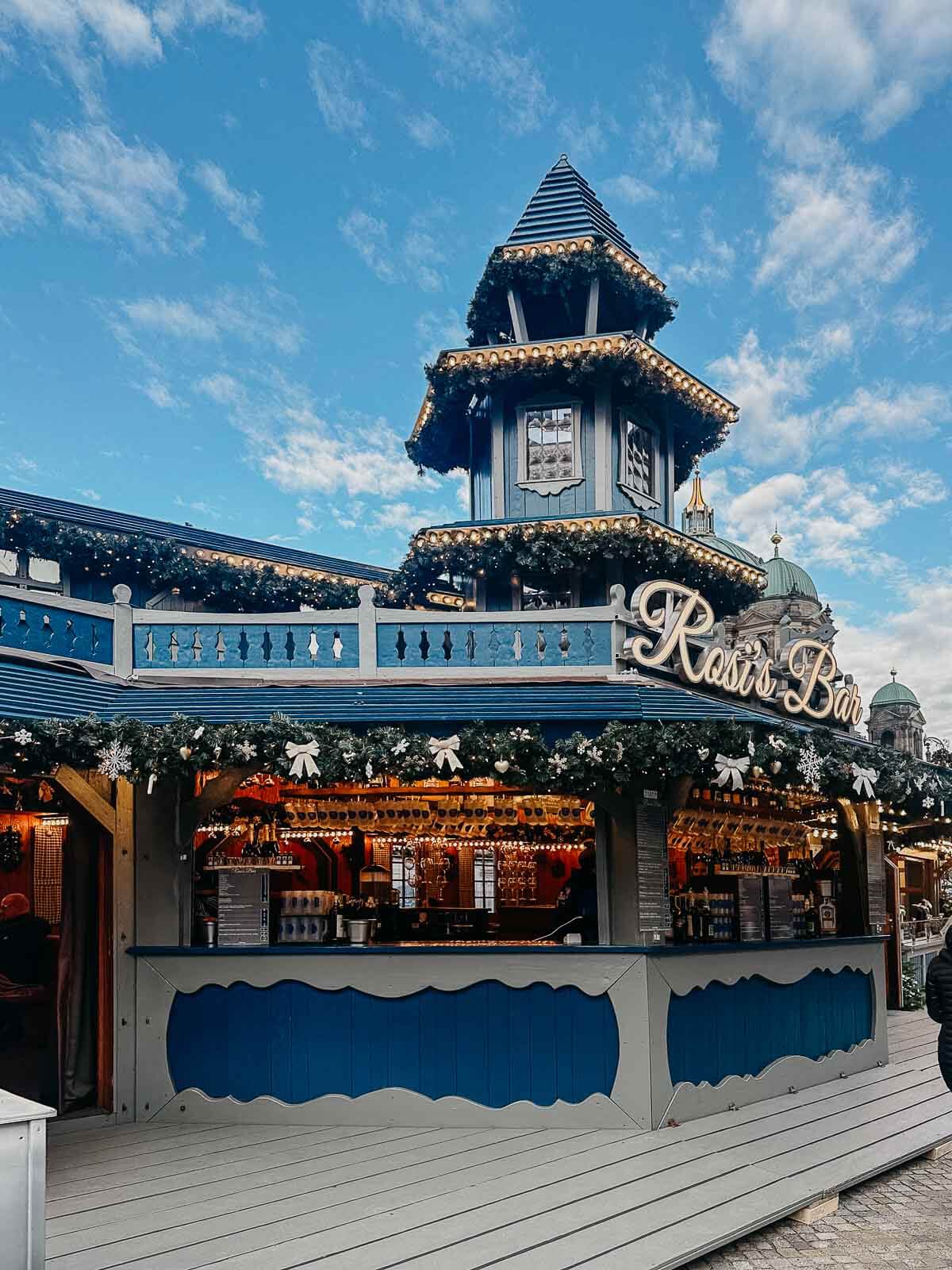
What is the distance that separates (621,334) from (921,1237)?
409 inches

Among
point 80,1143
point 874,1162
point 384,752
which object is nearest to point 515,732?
point 384,752

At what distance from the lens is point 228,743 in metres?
8.20

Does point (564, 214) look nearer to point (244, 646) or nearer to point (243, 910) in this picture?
point (244, 646)

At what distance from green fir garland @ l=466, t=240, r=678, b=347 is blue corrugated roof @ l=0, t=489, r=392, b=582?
207 inches

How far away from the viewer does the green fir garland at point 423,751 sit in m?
8.04

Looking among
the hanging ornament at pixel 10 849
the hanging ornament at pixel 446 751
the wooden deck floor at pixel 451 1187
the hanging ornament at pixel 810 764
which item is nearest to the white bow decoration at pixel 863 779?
the hanging ornament at pixel 810 764

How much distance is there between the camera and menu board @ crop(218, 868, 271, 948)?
966 cm

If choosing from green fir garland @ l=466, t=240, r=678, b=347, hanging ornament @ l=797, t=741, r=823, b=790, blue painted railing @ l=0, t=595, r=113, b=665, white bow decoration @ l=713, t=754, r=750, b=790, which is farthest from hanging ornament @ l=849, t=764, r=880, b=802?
green fir garland @ l=466, t=240, r=678, b=347

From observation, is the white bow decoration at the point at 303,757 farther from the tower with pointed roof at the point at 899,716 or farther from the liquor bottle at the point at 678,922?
the tower with pointed roof at the point at 899,716

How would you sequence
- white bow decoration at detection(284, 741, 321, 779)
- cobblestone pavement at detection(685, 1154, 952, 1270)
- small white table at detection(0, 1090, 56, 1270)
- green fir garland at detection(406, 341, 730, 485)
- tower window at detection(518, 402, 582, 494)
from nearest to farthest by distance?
small white table at detection(0, 1090, 56, 1270), cobblestone pavement at detection(685, 1154, 952, 1270), white bow decoration at detection(284, 741, 321, 779), green fir garland at detection(406, 341, 730, 485), tower window at detection(518, 402, 582, 494)

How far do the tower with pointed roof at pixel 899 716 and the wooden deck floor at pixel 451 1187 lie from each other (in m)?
51.6

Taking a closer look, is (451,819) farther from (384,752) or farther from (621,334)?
(621,334)

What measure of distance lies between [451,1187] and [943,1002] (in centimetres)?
346

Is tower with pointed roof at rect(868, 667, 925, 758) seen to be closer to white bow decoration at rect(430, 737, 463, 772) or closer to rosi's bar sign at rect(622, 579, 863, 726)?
rosi's bar sign at rect(622, 579, 863, 726)
